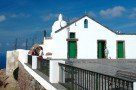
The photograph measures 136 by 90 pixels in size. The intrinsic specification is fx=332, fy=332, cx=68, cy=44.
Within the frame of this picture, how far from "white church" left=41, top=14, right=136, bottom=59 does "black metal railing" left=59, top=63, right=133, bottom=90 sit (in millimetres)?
24443

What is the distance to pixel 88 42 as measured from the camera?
38.7m

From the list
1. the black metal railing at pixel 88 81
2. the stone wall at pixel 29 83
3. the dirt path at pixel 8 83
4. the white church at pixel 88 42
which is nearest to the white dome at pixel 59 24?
the white church at pixel 88 42

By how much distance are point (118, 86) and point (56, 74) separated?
20.1 feet

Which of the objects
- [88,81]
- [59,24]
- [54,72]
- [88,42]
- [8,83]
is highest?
[59,24]

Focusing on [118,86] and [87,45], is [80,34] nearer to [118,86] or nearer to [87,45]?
[87,45]

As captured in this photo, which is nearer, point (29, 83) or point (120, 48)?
point (29, 83)

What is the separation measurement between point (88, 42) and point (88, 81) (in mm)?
28325

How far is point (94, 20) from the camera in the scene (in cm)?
3881

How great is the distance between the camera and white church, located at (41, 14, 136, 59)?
1492 inches

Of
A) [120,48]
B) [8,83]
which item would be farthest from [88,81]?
[120,48]

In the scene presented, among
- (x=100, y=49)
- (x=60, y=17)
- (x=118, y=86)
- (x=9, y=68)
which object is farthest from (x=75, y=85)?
(x=60, y=17)

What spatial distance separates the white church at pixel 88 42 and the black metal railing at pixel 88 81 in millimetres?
24443

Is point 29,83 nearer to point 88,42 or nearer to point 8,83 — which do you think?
point 8,83

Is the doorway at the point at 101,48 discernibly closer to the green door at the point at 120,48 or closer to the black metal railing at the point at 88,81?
A: the green door at the point at 120,48
